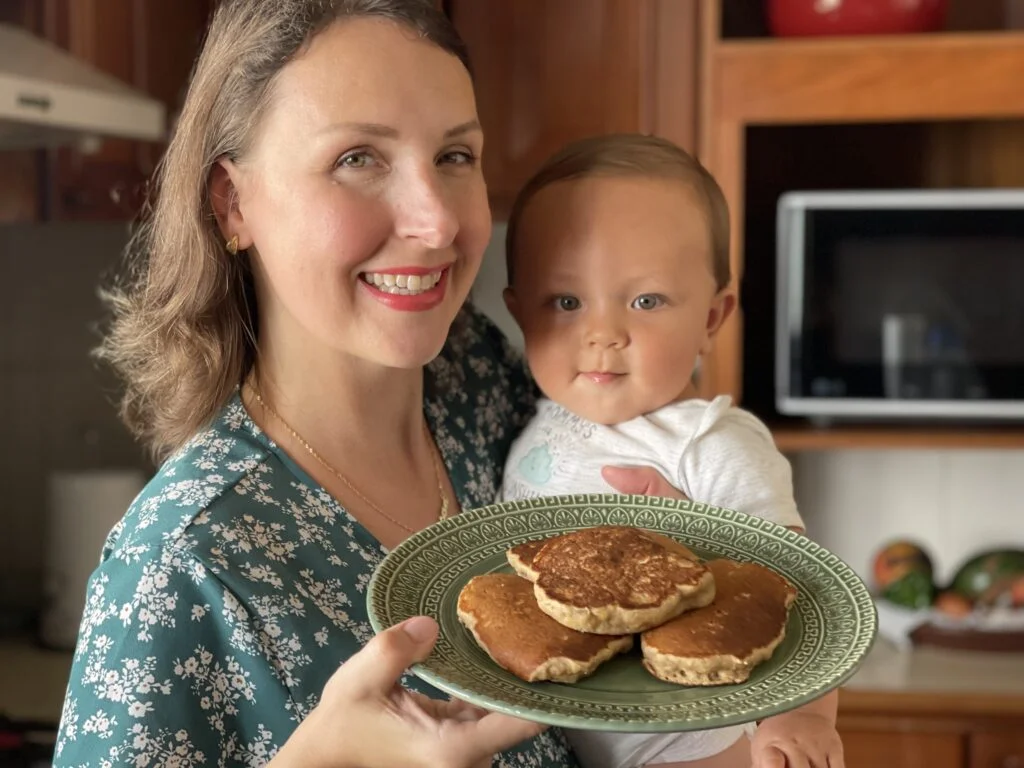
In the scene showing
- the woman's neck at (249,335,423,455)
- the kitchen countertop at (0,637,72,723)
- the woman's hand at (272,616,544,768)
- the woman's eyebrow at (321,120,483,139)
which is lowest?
the kitchen countertop at (0,637,72,723)

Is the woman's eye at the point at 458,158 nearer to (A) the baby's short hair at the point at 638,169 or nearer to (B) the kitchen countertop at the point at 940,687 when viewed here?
(A) the baby's short hair at the point at 638,169

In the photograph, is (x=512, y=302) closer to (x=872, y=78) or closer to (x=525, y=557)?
(x=525, y=557)

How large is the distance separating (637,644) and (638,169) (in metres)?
0.53

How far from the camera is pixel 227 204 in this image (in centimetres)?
109

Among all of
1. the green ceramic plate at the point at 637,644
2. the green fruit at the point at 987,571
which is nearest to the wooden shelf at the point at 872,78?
the green fruit at the point at 987,571

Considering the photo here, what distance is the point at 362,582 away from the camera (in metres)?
0.99

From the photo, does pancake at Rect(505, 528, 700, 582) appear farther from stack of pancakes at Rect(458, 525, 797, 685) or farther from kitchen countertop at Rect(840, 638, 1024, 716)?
kitchen countertop at Rect(840, 638, 1024, 716)

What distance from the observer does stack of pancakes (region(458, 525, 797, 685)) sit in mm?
763

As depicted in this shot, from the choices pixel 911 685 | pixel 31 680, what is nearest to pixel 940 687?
pixel 911 685

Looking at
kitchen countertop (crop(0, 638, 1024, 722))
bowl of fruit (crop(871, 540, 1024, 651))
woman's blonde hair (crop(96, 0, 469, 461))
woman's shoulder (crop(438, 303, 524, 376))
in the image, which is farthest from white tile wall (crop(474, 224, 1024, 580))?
woman's blonde hair (crop(96, 0, 469, 461))

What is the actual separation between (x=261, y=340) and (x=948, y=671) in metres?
1.58

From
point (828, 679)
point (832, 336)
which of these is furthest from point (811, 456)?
point (828, 679)

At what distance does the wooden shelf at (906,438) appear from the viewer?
2113mm

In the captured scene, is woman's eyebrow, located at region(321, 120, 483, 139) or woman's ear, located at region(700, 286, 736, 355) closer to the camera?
woman's eyebrow, located at region(321, 120, 483, 139)
